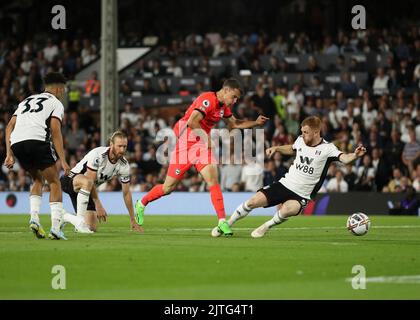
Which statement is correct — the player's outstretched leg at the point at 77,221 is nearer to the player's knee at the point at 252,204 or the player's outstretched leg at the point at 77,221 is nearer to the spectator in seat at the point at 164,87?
the player's knee at the point at 252,204

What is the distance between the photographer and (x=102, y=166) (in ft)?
51.9

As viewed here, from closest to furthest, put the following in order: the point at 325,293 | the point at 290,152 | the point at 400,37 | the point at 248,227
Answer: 1. the point at 325,293
2. the point at 290,152
3. the point at 248,227
4. the point at 400,37

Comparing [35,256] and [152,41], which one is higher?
[152,41]

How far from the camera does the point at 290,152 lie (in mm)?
14883

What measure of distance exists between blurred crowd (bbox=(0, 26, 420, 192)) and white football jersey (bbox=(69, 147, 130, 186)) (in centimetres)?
1095

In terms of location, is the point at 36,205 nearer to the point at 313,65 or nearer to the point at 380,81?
the point at 380,81

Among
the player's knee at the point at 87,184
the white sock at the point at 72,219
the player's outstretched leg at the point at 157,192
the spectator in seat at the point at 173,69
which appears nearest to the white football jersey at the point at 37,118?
the white sock at the point at 72,219

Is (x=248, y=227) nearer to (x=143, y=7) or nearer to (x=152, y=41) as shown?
(x=152, y=41)

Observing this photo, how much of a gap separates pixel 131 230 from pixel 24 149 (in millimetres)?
3772

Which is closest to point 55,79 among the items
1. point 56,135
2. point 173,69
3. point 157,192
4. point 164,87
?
point 56,135

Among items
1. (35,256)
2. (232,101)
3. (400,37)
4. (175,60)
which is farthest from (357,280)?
(175,60)

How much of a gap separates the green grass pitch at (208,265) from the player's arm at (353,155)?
1193 mm

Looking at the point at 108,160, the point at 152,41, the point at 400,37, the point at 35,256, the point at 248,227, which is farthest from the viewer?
the point at 152,41

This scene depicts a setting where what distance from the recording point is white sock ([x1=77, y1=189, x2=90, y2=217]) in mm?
15359
